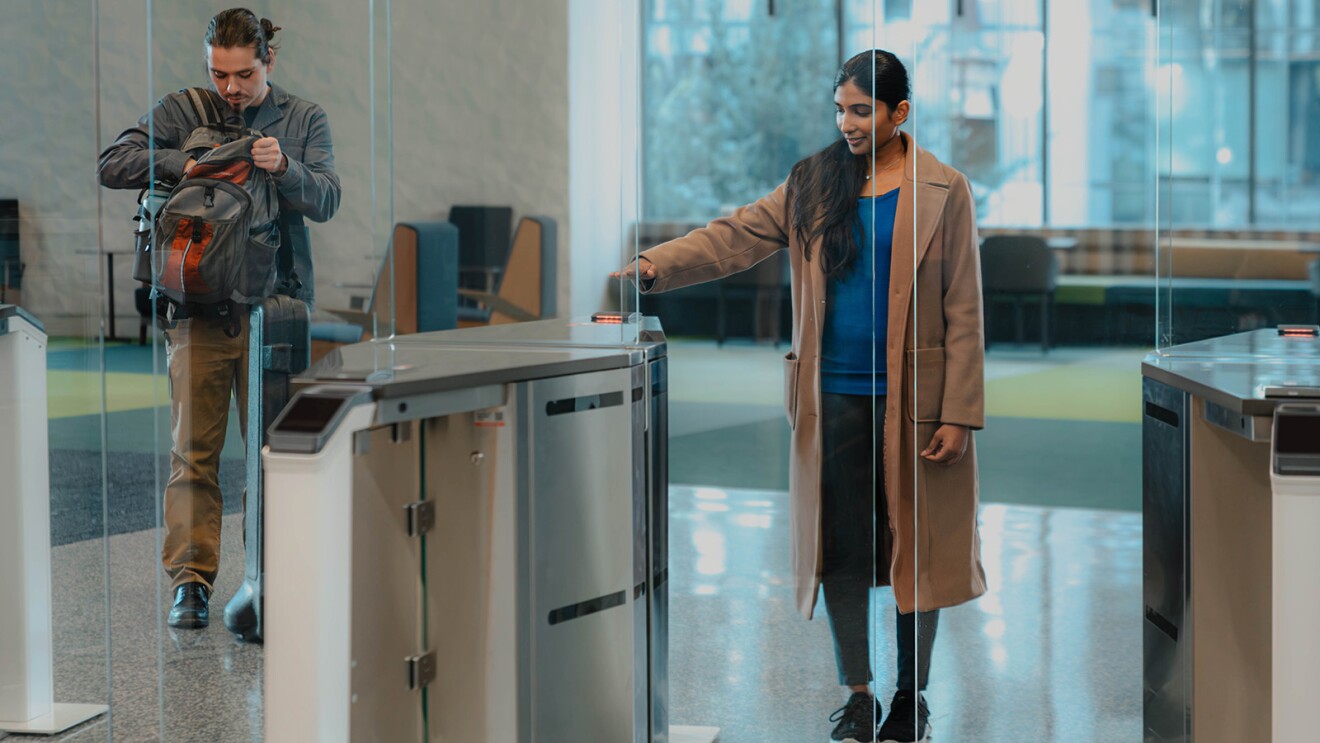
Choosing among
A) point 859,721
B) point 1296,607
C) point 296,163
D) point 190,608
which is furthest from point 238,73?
point 1296,607

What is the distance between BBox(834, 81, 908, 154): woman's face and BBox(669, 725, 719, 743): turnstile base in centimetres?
121

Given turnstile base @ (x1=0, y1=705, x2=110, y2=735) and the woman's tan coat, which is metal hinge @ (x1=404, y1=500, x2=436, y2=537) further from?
turnstile base @ (x1=0, y1=705, x2=110, y2=735)

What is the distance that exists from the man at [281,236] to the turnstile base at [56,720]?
51 centimetres

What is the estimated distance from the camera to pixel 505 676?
7.72ft

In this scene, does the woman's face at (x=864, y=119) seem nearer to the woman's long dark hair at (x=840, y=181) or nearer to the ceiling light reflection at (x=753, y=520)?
the woman's long dark hair at (x=840, y=181)

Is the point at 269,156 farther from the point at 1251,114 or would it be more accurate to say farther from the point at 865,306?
the point at 1251,114

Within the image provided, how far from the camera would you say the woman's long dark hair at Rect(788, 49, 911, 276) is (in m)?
2.69

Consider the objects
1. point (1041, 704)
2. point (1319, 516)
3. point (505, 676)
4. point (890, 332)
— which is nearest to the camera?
point (1319, 516)

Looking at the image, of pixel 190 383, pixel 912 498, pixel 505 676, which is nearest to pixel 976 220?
pixel 912 498

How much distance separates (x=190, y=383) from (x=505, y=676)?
977mm

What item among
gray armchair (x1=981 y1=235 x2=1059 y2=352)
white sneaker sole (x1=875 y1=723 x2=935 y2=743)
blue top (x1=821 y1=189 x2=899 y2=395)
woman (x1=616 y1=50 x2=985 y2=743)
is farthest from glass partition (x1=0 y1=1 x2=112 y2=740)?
gray armchair (x1=981 y1=235 x2=1059 y2=352)

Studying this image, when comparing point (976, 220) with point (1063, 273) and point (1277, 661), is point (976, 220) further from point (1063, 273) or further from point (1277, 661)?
point (1277, 661)

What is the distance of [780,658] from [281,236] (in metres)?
1.35

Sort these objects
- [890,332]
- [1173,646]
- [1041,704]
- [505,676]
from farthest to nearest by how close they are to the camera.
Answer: [1041,704], [890,332], [1173,646], [505,676]
